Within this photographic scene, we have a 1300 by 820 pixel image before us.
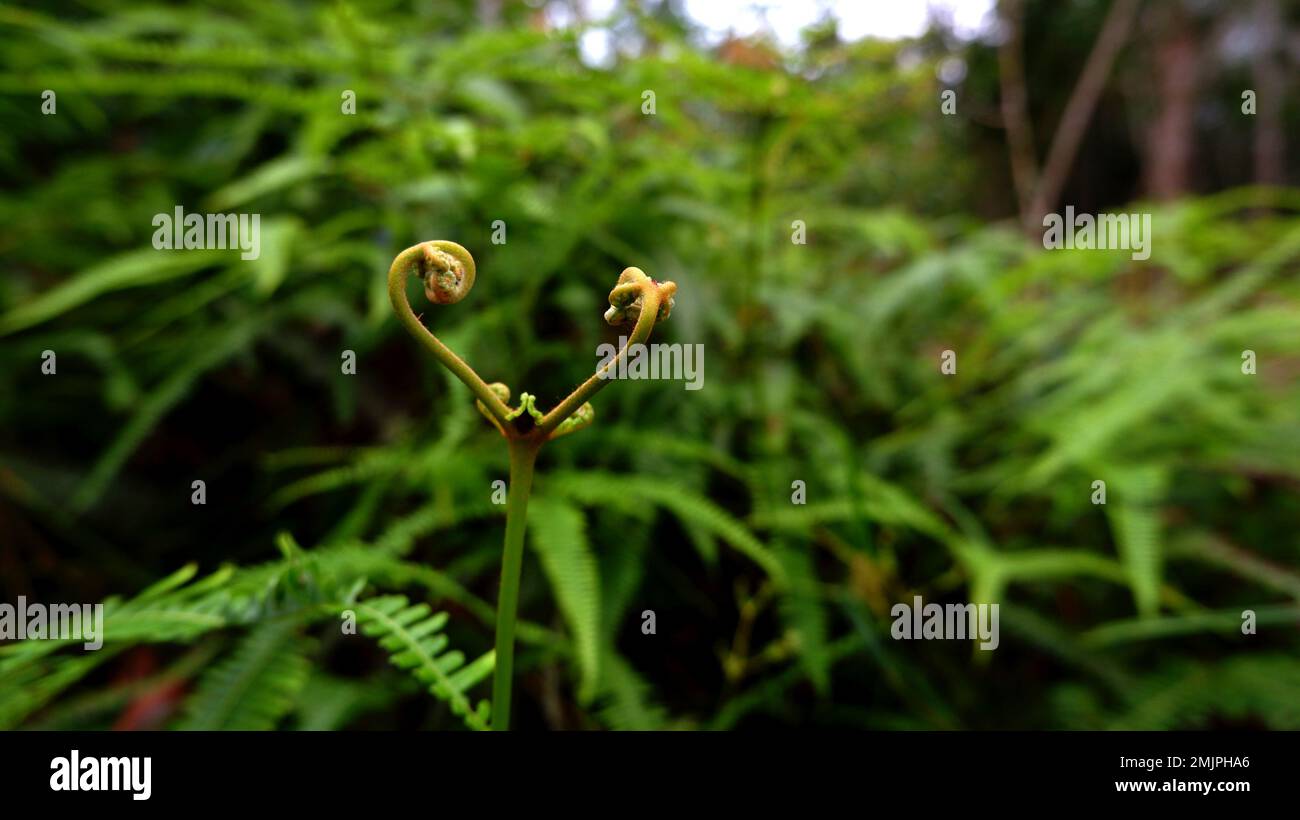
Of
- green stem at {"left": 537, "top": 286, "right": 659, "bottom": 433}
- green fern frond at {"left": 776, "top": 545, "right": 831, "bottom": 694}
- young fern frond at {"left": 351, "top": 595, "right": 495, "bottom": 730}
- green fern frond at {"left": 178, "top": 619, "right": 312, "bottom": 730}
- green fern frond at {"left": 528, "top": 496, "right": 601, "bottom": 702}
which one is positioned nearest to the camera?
green stem at {"left": 537, "top": 286, "right": 659, "bottom": 433}

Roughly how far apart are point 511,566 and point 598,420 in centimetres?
105

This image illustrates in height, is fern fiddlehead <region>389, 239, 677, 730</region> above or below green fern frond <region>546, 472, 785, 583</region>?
above

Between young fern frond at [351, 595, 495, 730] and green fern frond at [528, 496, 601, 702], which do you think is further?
green fern frond at [528, 496, 601, 702]

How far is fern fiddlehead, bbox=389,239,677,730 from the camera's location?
37cm

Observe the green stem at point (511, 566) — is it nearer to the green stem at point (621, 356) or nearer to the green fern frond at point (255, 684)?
the green stem at point (621, 356)

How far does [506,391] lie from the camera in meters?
0.44

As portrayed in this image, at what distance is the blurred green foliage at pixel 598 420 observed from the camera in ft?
3.92

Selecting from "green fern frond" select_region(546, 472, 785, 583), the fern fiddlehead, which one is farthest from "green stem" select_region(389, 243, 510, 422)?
"green fern frond" select_region(546, 472, 785, 583)

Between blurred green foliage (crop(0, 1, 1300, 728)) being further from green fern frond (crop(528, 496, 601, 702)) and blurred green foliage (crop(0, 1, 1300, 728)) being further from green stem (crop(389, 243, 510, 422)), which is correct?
green stem (crop(389, 243, 510, 422))

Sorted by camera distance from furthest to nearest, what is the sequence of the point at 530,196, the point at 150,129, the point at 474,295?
the point at 150,129, the point at 474,295, the point at 530,196

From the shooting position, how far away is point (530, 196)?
4.26 ft
